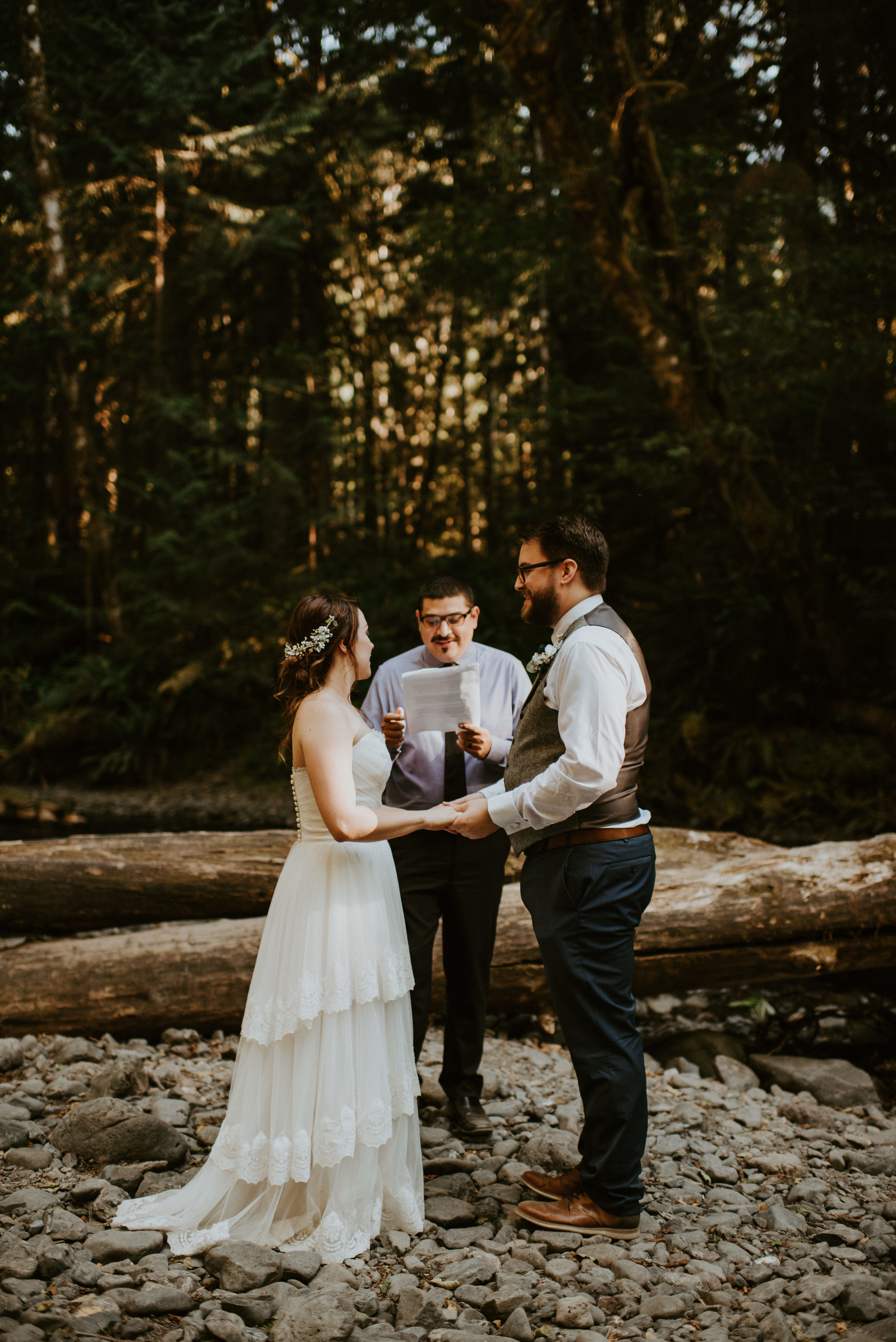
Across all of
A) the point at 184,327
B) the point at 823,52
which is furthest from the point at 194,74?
the point at 823,52

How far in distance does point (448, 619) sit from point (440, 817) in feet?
3.46

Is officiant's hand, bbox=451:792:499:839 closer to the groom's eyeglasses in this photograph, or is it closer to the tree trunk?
the groom's eyeglasses

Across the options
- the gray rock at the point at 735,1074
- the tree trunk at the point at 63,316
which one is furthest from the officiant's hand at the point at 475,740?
the tree trunk at the point at 63,316

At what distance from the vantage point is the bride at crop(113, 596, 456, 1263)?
3082 millimetres

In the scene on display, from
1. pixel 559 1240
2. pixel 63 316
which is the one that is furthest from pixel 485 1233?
pixel 63 316

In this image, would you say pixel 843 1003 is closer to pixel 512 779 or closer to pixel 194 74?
pixel 512 779

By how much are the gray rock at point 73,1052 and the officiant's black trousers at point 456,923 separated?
72.1 inches

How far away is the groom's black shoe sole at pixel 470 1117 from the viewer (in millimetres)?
3998

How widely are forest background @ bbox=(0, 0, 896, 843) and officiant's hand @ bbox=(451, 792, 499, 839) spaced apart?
7.57m

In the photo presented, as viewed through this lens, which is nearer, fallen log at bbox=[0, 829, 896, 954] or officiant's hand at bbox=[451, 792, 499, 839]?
officiant's hand at bbox=[451, 792, 499, 839]

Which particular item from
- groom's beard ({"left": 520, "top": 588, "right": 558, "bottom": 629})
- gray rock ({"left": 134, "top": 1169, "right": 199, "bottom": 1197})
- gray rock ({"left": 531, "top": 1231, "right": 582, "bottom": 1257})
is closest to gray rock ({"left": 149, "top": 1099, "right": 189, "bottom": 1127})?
gray rock ({"left": 134, "top": 1169, "right": 199, "bottom": 1197})

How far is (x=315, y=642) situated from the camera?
3281 millimetres

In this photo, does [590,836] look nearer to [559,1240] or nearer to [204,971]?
[559,1240]

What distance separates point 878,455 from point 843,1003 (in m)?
8.14
